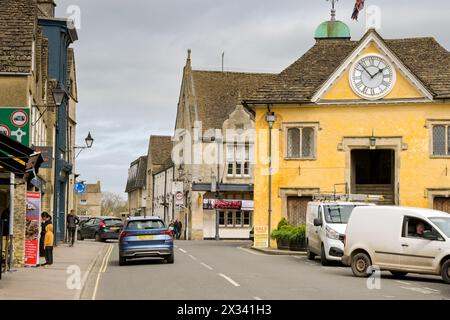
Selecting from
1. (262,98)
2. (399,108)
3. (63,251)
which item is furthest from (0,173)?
(399,108)

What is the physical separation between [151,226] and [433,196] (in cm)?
1660

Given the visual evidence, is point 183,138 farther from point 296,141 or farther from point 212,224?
point 296,141

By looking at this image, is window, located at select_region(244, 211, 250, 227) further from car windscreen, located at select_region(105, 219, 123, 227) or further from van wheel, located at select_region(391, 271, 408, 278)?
van wheel, located at select_region(391, 271, 408, 278)

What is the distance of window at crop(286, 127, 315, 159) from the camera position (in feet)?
129

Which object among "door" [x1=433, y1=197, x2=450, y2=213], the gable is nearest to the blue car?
the gable

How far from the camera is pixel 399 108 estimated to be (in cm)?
3888

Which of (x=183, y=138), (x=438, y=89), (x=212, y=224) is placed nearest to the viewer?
(x=438, y=89)

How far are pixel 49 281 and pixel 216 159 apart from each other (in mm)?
43149

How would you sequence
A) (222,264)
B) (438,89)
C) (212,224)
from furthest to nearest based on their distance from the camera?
(212,224)
(438,89)
(222,264)

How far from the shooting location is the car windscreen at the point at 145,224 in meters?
27.1

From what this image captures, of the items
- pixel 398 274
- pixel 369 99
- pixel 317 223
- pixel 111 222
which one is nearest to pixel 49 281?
pixel 398 274

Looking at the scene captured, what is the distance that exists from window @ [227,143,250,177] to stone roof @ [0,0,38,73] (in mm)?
34347

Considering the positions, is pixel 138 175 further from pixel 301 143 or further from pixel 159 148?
pixel 301 143

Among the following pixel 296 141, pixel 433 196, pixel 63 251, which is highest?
pixel 296 141
